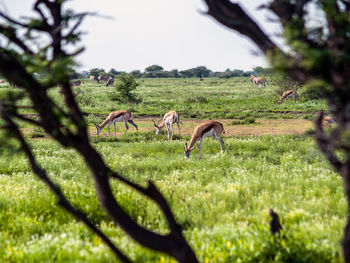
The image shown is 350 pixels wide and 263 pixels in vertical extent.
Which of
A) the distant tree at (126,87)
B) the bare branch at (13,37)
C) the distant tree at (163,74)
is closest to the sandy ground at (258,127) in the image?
the distant tree at (126,87)

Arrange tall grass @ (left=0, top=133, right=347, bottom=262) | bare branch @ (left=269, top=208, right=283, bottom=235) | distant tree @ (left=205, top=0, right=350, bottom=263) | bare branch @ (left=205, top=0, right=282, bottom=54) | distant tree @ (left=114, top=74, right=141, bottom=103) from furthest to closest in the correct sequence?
distant tree @ (left=114, top=74, right=141, bottom=103), bare branch @ (left=269, top=208, right=283, bottom=235), tall grass @ (left=0, top=133, right=347, bottom=262), bare branch @ (left=205, top=0, right=282, bottom=54), distant tree @ (left=205, top=0, right=350, bottom=263)

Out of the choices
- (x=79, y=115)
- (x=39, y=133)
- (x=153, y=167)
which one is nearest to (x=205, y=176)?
(x=153, y=167)

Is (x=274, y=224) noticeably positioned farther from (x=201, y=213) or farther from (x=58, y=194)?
(x=58, y=194)

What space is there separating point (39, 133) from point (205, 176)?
652 inches

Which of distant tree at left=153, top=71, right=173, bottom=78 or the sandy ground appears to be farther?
distant tree at left=153, top=71, right=173, bottom=78

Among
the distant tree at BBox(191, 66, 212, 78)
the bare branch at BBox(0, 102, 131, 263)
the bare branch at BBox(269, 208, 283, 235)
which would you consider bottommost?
the bare branch at BBox(269, 208, 283, 235)

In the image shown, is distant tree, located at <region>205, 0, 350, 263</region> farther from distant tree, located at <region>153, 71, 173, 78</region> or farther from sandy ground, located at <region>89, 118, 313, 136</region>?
distant tree, located at <region>153, 71, 173, 78</region>

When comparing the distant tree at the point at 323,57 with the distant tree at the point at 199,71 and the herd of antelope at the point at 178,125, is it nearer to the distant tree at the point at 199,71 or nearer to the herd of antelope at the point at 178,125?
the herd of antelope at the point at 178,125

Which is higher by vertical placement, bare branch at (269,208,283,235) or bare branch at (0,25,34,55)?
bare branch at (0,25,34,55)

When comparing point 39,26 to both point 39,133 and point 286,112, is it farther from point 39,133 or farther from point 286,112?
point 286,112

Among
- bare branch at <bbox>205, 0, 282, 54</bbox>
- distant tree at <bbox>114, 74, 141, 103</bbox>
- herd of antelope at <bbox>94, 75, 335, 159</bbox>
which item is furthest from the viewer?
distant tree at <bbox>114, 74, 141, 103</bbox>

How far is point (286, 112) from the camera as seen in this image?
31.6 m

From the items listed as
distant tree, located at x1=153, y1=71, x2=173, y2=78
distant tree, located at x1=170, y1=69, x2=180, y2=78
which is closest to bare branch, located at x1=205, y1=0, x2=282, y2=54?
distant tree, located at x1=153, y1=71, x2=173, y2=78

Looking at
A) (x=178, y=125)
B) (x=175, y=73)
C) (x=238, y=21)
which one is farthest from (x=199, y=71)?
(x=238, y=21)
